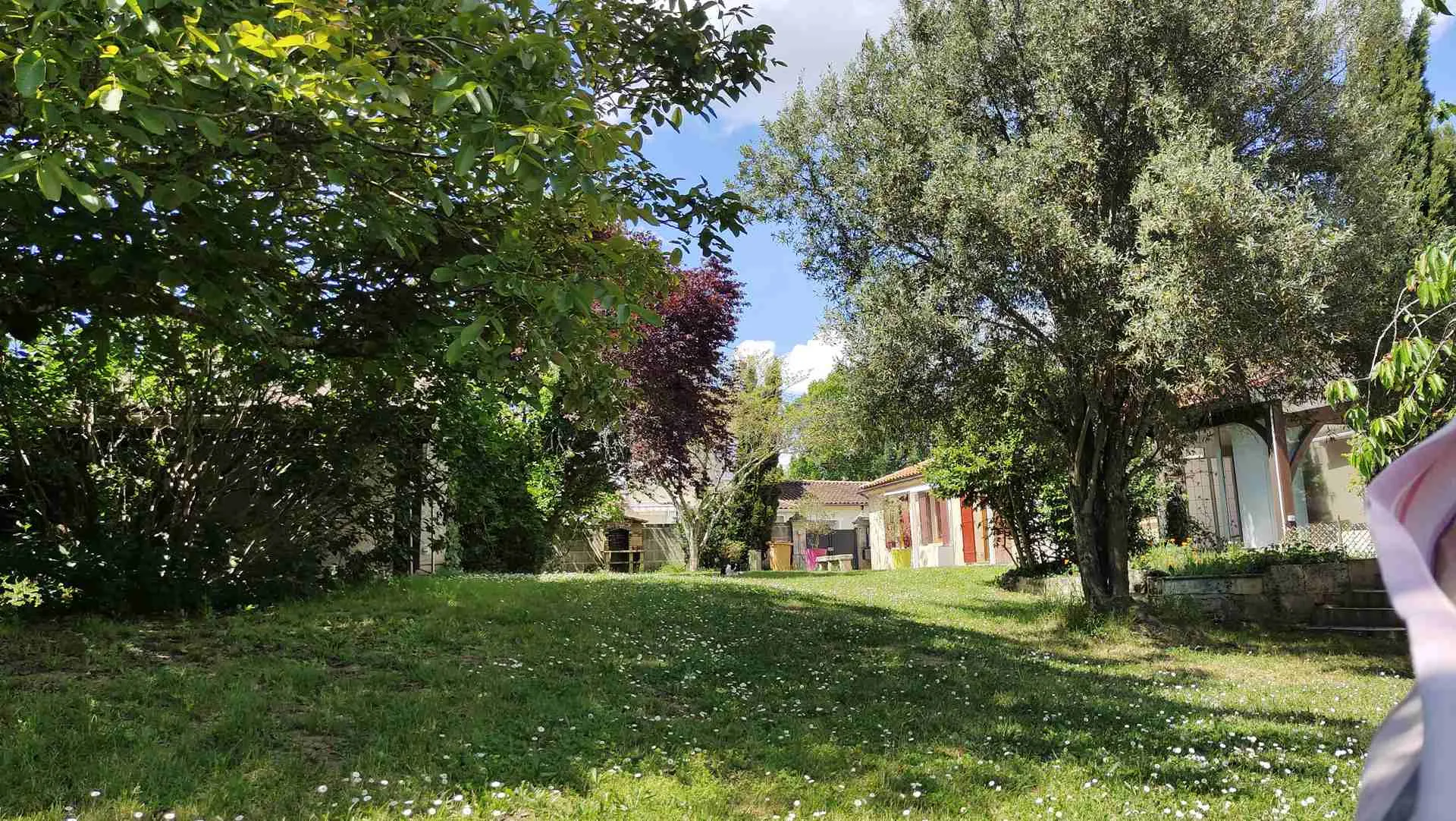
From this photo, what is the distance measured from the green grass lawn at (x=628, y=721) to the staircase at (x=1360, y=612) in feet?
6.58

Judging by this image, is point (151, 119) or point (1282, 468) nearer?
point (151, 119)

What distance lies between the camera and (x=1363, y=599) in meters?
12.2

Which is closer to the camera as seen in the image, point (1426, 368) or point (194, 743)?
point (1426, 368)

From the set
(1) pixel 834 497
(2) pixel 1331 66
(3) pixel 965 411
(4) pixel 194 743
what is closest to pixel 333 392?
(4) pixel 194 743

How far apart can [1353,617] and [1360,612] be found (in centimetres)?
11

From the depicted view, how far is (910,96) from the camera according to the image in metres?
11.1

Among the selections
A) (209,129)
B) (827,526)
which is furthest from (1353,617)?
(827,526)

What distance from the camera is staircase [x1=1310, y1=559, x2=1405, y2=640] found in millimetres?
11617

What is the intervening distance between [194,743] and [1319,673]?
9.56 m

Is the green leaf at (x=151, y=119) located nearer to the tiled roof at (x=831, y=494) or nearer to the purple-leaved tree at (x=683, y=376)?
the purple-leaved tree at (x=683, y=376)

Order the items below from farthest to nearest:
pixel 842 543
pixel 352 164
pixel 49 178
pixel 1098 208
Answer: pixel 842 543, pixel 1098 208, pixel 352 164, pixel 49 178

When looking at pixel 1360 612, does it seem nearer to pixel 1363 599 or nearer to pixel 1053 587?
pixel 1363 599

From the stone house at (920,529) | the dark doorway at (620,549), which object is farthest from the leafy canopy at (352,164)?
the dark doorway at (620,549)

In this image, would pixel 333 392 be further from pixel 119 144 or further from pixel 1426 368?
pixel 1426 368
